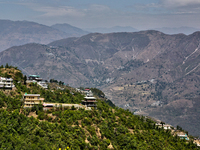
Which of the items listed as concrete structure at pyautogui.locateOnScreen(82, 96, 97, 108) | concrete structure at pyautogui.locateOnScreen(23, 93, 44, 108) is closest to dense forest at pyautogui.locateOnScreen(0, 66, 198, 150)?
concrete structure at pyautogui.locateOnScreen(23, 93, 44, 108)

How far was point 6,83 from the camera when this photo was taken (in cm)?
15712

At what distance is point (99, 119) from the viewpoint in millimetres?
144000

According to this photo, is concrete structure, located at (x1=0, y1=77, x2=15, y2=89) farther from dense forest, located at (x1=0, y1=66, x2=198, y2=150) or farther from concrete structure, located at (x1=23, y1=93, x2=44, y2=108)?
concrete structure, located at (x1=23, y1=93, x2=44, y2=108)

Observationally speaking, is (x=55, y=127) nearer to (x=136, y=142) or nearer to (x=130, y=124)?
(x=136, y=142)

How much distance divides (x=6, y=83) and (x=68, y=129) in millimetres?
49745

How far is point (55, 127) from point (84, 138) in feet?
37.7

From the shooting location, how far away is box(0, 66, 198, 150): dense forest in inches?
4299

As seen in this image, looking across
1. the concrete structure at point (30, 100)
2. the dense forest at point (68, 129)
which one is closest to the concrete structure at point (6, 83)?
the dense forest at point (68, 129)

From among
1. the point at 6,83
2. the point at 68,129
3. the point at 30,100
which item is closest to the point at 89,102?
the point at 30,100

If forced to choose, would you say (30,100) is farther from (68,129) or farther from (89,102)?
(89,102)

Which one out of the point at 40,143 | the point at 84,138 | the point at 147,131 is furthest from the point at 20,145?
the point at 147,131

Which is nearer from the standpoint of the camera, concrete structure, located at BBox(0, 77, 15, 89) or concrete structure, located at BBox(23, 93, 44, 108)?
concrete structure, located at BBox(23, 93, 44, 108)

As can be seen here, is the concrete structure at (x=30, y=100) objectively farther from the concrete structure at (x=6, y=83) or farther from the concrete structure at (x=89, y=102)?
the concrete structure at (x=89, y=102)

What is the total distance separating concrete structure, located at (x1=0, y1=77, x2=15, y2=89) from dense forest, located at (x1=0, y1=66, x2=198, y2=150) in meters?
2.75
